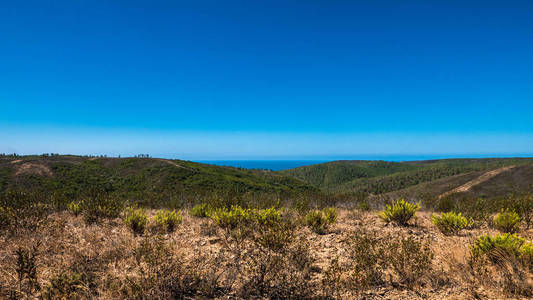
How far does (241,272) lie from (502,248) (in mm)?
4994

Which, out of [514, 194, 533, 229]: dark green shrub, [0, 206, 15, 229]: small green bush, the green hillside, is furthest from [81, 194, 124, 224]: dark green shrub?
the green hillside

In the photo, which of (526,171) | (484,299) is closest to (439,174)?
(526,171)

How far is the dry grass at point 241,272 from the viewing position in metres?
3.58

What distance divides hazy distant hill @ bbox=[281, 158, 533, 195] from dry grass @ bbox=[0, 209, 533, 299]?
45292 mm

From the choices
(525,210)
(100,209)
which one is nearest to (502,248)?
(525,210)

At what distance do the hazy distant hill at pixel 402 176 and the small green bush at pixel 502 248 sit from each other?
44.6m

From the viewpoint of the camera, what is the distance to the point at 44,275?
402 cm

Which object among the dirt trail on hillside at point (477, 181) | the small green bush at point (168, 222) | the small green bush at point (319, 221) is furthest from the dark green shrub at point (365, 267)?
the dirt trail on hillside at point (477, 181)

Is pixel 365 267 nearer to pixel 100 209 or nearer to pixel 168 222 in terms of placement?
pixel 168 222

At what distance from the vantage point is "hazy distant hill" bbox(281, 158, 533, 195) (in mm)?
50922

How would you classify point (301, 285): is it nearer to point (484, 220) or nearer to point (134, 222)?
point (134, 222)

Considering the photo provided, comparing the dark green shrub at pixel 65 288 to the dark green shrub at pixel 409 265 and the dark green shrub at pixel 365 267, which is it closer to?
the dark green shrub at pixel 365 267

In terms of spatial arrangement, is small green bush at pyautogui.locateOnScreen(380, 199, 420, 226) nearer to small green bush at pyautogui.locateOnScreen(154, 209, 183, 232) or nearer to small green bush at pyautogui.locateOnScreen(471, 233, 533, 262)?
small green bush at pyautogui.locateOnScreen(471, 233, 533, 262)

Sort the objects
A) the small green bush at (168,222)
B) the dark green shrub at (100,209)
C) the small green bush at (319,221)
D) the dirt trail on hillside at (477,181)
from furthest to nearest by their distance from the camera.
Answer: the dirt trail on hillside at (477,181) → the dark green shrub at (100,209) → the small green bush at (319,221) → the small green bush at (168,222)
